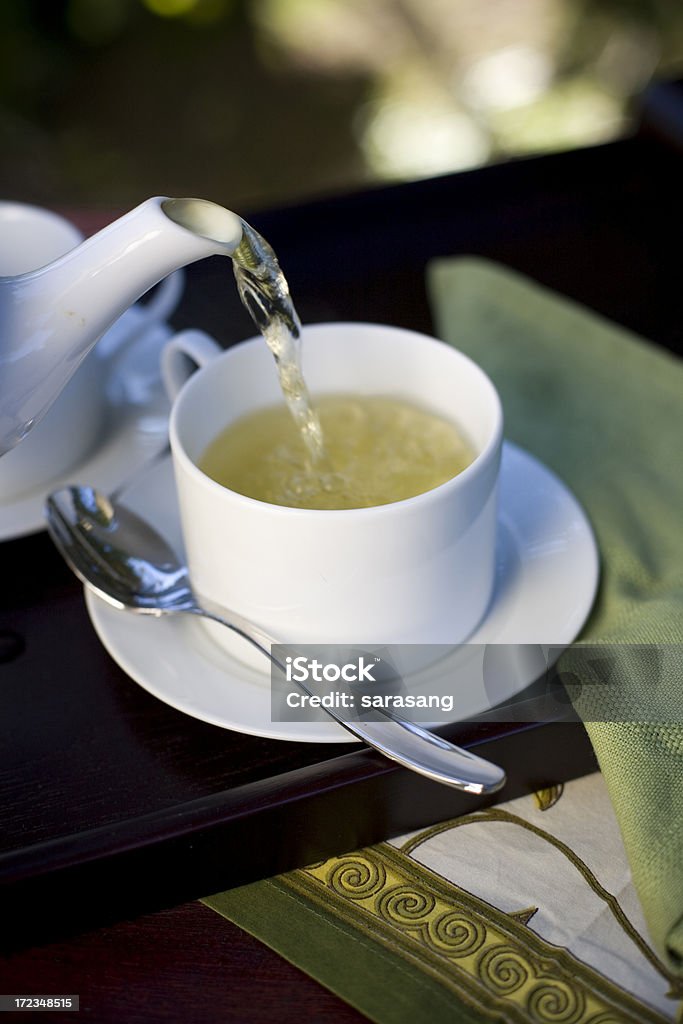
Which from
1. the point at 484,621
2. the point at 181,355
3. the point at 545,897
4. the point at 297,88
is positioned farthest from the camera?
the point at 297,88

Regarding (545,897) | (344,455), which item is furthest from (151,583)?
(545,897)

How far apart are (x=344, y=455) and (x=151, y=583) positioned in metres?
0.15

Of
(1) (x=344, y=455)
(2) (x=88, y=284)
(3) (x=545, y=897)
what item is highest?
(2) (x=88, y=284)

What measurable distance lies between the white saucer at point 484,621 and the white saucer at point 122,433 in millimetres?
55

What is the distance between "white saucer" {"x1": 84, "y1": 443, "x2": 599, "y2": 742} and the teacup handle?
8cm

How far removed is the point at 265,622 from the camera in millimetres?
647

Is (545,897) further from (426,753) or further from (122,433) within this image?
(122,433)

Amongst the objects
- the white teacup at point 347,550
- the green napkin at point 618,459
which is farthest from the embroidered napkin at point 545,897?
the white teacup at point 347,550

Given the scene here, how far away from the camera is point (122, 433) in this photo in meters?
0.88

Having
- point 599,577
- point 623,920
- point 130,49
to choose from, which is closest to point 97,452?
point 599,577

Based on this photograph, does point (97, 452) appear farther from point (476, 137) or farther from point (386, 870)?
point (476, 137)

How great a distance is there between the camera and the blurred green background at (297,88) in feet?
7.80

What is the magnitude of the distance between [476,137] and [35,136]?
0.96 metres

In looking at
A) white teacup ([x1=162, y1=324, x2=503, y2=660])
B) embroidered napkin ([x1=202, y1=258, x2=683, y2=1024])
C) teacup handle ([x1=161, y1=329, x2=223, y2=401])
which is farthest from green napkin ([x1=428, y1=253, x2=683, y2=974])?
teacup handle ([x1=161, y1=329, x2=223, y2=401])
